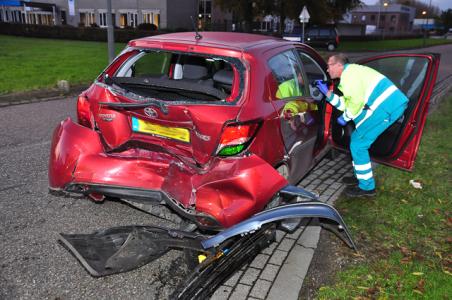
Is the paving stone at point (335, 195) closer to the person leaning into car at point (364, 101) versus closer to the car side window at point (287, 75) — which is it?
the person leaning into car at point (364, 101)

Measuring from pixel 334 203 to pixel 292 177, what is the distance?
856mm

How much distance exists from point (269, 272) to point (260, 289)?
0.25 m

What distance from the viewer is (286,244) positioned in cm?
381

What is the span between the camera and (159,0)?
44.5 m

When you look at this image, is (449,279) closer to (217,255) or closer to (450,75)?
(217,255)

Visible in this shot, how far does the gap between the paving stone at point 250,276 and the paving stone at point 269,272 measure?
46 mm

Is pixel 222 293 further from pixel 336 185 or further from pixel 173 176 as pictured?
pixel 336 185

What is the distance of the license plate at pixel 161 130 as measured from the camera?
11.1 ft

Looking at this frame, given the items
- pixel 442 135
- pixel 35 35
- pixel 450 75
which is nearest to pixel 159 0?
pixel 35 35

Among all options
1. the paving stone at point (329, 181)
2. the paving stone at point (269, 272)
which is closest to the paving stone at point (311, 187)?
the paving stone at point (329, 181)

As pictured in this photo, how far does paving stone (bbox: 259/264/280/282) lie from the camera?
329 centimetres

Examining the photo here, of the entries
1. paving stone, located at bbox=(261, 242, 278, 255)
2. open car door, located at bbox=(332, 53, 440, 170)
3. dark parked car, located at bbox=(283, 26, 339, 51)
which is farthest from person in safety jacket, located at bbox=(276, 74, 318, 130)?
dark parked car, located at bbox=(283, 26, 339, 51)

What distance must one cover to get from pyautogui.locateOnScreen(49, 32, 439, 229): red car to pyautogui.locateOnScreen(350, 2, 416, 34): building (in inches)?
4088

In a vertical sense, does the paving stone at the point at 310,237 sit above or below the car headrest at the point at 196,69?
below
